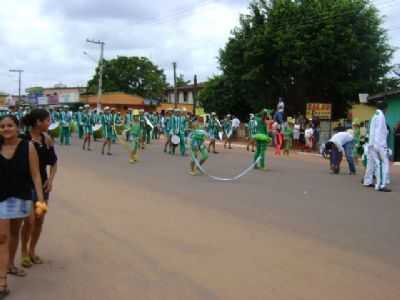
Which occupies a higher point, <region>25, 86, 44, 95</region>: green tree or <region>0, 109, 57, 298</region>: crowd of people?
<region>25, 86, 44, 95</region>: green tree

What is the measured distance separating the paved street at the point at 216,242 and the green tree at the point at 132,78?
77947mm

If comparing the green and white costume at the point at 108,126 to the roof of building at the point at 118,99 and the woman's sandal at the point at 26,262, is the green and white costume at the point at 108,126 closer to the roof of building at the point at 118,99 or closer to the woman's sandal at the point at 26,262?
the woman's sandal at the point at 26,262

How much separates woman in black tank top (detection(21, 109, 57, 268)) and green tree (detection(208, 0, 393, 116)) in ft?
97.0

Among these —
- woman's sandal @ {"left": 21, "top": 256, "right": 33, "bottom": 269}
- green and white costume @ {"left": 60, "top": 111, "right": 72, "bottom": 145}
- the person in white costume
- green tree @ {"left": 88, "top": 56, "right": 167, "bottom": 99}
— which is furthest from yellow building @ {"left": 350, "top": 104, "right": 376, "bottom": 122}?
green tree @ {"left": 88, "top": 56, "right": 167, "bottom": 99}

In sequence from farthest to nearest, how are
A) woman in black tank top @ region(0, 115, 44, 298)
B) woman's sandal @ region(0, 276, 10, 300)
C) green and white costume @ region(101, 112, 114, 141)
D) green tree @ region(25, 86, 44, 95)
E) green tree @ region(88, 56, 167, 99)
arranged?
green tree @ region(25, 86, 44, 95) < green tree @ region(88, 56, 167, 99) < green and white costume @ region(101, 112, 114, 141) < woman in black tank top @ region(0, 115, 44, 298) < woman's sandal @ region(0, 276, 10, 300)

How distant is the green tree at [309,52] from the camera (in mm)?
35000

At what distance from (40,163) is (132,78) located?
8569cm

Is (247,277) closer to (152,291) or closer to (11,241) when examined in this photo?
(152,291)

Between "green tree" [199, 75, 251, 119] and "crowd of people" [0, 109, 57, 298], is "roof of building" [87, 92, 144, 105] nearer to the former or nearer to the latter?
"green tree" [199, 75, 251, 119]

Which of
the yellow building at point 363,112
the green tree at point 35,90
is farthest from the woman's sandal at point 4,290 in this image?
the green tree at point 35,90

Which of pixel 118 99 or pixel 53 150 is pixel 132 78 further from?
pixel 53 150

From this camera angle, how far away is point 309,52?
3494cm

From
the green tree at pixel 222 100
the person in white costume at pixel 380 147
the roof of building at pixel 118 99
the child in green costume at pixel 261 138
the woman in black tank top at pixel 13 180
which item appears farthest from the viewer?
the roof of building at pixel 118 99

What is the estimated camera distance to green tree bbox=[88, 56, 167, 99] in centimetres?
8969
